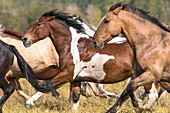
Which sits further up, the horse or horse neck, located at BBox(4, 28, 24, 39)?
horse neck, located at BBox(4, 28, 24, 39)

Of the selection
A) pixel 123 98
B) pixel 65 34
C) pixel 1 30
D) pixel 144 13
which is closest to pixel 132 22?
pixel 144 13

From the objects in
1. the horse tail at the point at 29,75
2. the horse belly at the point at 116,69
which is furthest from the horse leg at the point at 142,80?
the horse tail at the point at 29,75

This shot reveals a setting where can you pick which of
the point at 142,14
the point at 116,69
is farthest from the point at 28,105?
the point at 142,14

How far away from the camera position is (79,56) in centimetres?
845

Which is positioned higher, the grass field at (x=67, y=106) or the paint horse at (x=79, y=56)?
the paint horse at (x=79, y=56)

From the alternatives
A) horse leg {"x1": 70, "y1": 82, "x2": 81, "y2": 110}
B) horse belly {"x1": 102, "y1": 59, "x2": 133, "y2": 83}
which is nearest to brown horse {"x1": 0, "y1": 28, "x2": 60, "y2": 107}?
horse leg {"x1": 70, "y1": 82, "x2": 81, "y2": 110}

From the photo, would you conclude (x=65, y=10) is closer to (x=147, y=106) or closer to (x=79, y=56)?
(x=79, y=56)

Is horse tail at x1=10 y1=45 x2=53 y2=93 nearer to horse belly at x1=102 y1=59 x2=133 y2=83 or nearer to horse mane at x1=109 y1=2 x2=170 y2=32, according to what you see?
horse belly at x1=102 y1=59 x2=133 y2=83

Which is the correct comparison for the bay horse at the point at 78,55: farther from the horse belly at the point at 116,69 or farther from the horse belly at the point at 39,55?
the horse belly at the point at 39,55

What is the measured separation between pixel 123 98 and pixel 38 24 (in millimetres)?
2075

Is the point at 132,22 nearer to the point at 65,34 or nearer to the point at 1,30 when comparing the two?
the point at 65,34

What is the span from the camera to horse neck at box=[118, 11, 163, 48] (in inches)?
289

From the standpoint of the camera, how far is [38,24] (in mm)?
8562

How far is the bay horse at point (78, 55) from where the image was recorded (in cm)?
838
